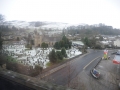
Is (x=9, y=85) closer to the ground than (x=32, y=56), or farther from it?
farther from it

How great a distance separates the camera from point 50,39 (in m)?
23.0

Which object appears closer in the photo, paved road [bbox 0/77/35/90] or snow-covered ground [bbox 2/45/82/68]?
paved road [bbox 0/77/35/90]

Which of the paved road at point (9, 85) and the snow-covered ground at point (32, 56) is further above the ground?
the paved road at point (9, 85)

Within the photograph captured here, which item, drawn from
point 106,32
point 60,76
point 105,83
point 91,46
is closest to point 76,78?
point 60,76

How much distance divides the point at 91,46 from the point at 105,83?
48.3ft

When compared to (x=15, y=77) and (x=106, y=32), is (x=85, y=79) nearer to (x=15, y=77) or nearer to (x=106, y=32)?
(x=15, y=77)

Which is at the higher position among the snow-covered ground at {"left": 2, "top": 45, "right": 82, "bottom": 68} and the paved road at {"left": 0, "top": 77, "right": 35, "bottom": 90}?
the paved road at {"left": 0, "top": 77, "right": 35, "bottom": 90}

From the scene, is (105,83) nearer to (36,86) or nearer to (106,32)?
(36,86)

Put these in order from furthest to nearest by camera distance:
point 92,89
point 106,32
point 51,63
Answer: point 106,32 → point 51,63 → point 92,89

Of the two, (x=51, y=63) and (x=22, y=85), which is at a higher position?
(x=22, y=85)

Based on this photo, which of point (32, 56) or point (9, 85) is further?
point (32, 56)

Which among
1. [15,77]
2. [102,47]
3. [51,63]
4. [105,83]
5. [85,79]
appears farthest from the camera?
[102,47]

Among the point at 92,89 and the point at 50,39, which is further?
the point at 50,39

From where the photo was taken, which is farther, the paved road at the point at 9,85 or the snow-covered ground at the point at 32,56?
the snow-covered ground at the point at 32,56
